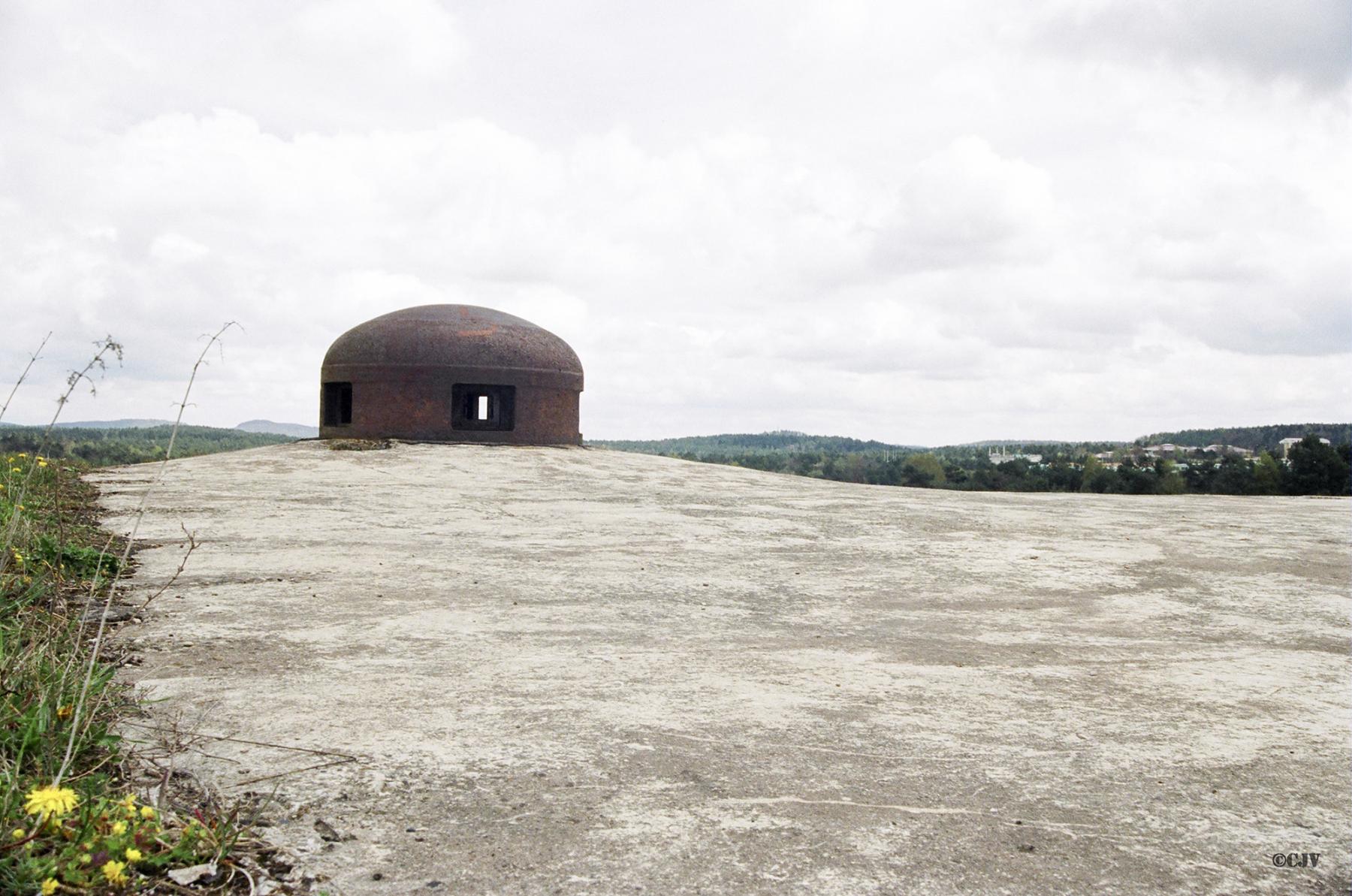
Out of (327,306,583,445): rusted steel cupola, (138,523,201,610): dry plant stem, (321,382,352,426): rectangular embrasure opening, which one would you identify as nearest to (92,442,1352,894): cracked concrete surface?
(138,523,201,610): dry plant stem

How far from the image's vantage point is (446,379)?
1834 centimetres

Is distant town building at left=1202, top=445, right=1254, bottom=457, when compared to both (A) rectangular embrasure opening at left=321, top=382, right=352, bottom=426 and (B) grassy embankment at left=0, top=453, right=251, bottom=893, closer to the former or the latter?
(A) rectangular embrasure opening at left=321, top=382, right=352, bottom=426

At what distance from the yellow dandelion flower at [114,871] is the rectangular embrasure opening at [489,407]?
16521 millimetres

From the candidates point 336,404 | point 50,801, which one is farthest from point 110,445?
point 50,801

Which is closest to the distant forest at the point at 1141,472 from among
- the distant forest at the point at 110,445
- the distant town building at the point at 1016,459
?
the distant town building at the point at 1016,459

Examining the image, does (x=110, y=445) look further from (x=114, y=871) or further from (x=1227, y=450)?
(x=1227, y=450)

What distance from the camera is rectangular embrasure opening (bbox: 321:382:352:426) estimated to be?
19766mm

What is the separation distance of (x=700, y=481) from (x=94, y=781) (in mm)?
11908

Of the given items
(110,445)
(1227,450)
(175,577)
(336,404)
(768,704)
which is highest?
(1227,450)

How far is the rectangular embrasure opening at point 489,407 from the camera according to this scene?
1892 centimetres

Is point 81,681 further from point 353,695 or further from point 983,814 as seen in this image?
point 983,814

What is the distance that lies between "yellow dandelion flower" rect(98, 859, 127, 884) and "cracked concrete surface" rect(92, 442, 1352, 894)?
0.44 meters

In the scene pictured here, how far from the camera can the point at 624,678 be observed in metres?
→ 4.25

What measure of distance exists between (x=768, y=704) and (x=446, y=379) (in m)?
15.3
